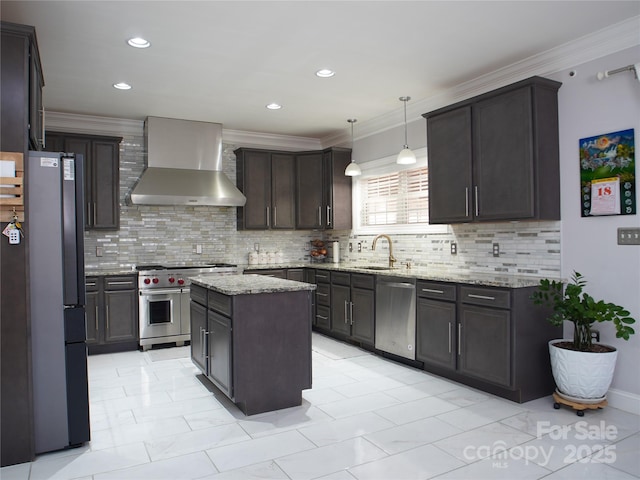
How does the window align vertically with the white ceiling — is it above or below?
below

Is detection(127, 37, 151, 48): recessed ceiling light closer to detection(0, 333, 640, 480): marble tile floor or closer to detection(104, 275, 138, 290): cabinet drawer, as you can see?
detection(104, 275, 138, 290): cabinet drawer

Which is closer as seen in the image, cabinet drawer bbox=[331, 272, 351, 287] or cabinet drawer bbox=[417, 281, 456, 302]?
cabinet drawer bbox=[417, 281, 456, 302]

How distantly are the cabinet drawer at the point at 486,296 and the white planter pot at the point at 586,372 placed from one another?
499 millimetres

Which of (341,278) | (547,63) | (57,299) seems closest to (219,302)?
(57,299)

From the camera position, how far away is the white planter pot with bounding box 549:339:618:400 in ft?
10.5

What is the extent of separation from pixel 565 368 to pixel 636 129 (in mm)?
1754

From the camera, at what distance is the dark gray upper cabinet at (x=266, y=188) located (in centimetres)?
637

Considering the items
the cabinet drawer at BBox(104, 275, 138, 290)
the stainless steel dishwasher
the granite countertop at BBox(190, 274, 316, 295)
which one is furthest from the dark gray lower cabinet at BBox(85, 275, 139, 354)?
the stainless steel dishwasher

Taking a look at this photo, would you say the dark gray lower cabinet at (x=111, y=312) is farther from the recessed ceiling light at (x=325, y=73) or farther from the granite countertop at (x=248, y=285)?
the recessed ceiling light at (x=325, y=73)

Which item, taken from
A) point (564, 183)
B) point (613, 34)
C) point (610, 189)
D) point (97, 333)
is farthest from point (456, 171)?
point (97, 333)

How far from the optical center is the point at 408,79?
175 inches

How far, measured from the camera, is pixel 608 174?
3451 millimetres

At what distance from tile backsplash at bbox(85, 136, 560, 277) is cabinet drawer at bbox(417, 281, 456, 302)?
64 centimetres

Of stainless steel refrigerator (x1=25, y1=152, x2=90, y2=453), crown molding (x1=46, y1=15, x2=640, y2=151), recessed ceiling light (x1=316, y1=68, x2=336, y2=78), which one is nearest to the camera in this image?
stainless steel refrigerator (x1=25, y1=152, x2=90, y2=453)
